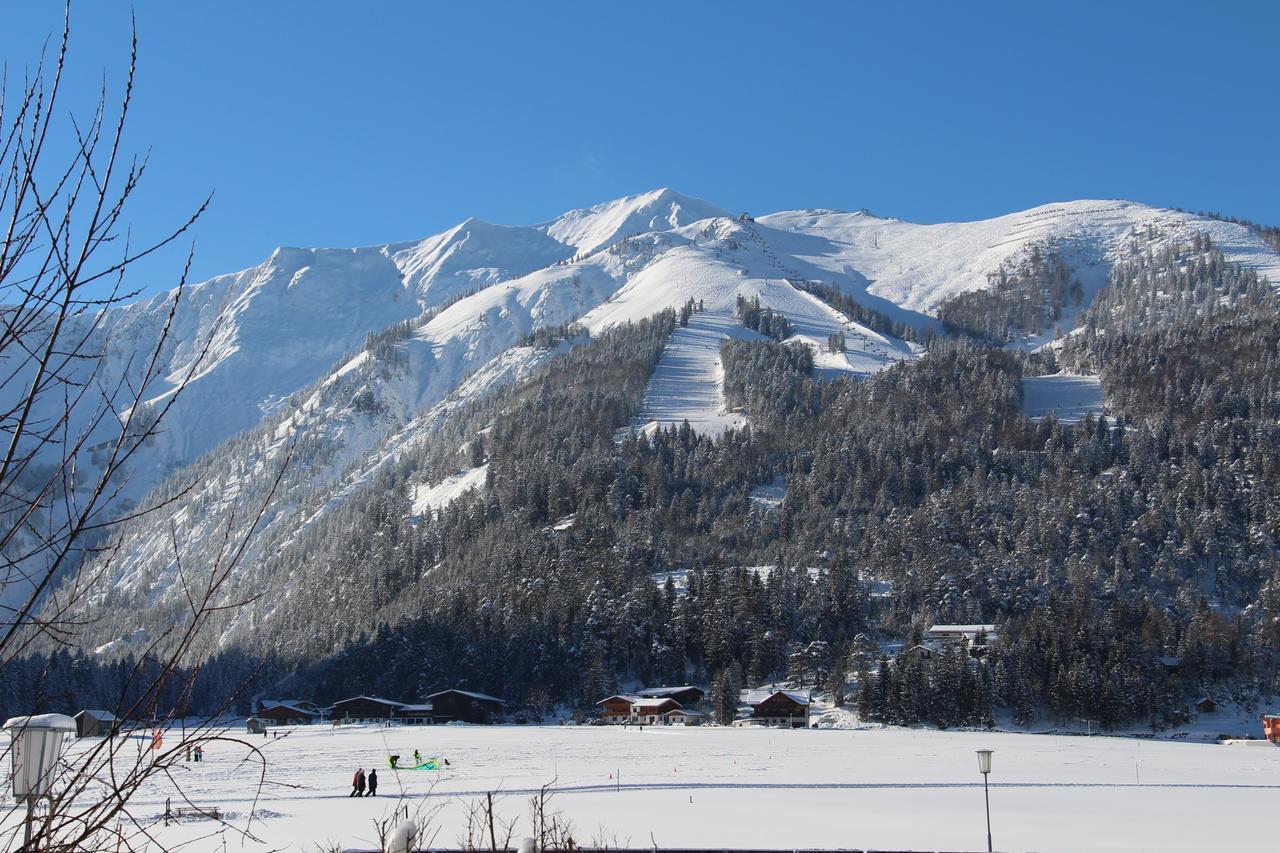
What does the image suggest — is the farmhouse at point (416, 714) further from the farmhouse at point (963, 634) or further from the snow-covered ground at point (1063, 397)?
the snow-covered ground at point (1063, 397)

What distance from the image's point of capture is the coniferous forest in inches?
3484

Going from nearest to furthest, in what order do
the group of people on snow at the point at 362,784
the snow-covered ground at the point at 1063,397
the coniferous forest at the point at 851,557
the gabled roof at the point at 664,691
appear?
the group of people on snow at the point at 362,784, the coniferous forest at the point at 851,557, the gabled roof at the point at 664,691, the snow-covered ground at the point at 1063,397

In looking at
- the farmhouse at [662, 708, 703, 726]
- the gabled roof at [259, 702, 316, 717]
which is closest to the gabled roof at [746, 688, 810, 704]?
the farmhouse at [662, 708, 703, 726]

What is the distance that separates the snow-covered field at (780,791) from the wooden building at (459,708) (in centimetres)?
2880

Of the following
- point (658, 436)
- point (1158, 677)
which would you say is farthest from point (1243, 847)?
point (658, 436)

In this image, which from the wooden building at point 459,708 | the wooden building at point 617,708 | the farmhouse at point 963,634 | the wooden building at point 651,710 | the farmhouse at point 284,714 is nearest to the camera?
the wooden building at point 651,710

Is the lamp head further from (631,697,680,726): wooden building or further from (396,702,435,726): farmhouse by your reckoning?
(396,702,435,726): farmhouse

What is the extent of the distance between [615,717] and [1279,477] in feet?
278

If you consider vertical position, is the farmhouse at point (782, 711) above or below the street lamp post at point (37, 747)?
below

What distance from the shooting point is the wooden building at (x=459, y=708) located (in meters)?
92.9

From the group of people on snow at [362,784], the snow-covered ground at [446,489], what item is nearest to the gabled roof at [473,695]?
the group of people on snow at [362,784]

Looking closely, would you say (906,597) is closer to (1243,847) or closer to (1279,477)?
(1279,477)

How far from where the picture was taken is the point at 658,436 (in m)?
160

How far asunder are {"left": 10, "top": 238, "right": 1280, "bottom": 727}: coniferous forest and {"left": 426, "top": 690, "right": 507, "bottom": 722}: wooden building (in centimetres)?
407
